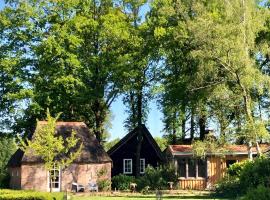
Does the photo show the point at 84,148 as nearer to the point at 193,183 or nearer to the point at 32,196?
the point at 193,183

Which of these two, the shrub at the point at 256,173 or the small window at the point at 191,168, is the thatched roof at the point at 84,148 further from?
the shrub at the point at 256,173

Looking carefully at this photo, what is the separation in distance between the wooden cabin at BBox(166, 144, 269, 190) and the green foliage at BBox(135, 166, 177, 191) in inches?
38.2

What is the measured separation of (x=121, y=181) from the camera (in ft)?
144

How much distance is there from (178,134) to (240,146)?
1138 cm

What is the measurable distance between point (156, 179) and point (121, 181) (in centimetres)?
344

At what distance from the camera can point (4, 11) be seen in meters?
46.8

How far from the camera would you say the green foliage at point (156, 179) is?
137ft

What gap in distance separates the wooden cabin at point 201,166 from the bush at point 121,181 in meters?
4.09

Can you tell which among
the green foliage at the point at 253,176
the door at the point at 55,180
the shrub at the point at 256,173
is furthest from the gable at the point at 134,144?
the shrub at the point at 256,173

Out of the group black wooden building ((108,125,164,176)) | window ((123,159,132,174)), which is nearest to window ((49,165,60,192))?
black wooden building ((108,125,164,176))

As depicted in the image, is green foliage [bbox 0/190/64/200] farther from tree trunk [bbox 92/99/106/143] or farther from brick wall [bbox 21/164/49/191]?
tree trunk [bbox 92/99/106/143]

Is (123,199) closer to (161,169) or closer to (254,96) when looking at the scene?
(161,169)

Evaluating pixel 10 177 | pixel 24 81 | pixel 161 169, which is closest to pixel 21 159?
pixel 10 177

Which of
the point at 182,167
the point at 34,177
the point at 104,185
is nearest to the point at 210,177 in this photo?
the point at 182,167
